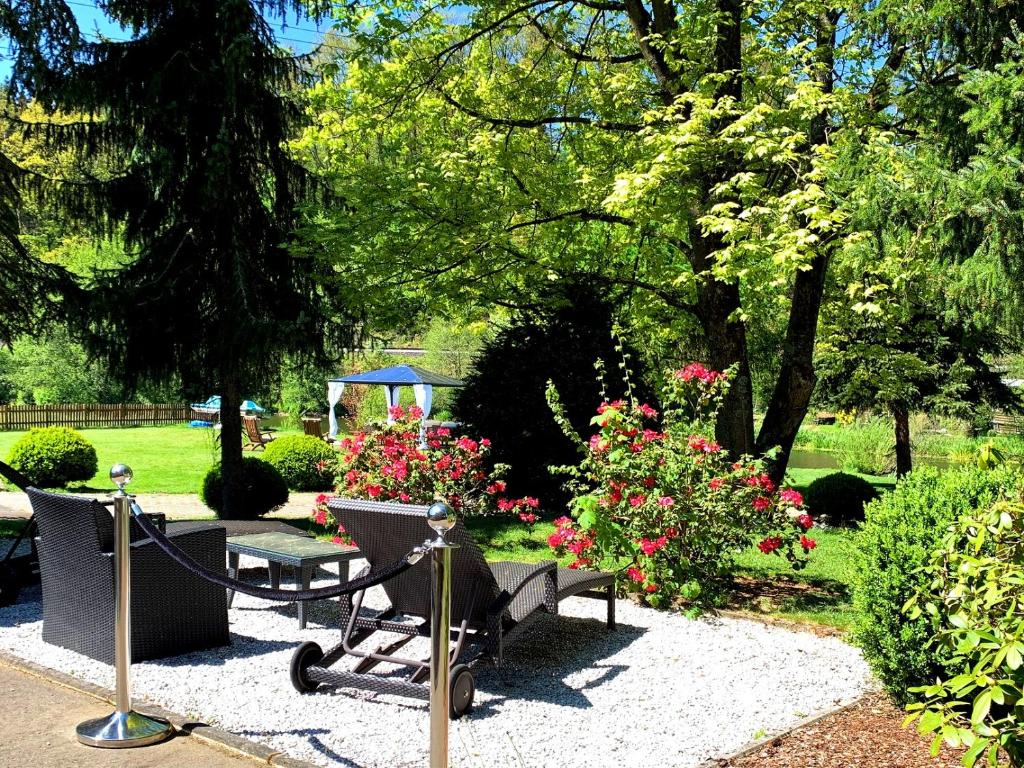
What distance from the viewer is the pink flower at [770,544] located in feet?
21.2

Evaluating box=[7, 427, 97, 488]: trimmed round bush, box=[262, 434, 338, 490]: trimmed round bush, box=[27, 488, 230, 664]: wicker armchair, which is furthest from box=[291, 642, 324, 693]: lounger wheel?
box=[7, 427, 97, 488]: trimmed round bush

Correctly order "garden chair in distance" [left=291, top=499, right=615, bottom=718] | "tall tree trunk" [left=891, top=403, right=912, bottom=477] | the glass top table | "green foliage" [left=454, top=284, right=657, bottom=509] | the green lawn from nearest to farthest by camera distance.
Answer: "garden chair in distance" [left=291, top=499, right=615, bottom=718] → the glass top table → "green foliage" [left=454, top=284, right=657, bottom=509] → the green lawn → "tall tree trunk" [left=891, top=403, right=912, bottom=477]

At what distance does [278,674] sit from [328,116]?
28.8 feet

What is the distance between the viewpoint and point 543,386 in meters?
11.9

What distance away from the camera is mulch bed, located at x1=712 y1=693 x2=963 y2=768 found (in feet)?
12.2

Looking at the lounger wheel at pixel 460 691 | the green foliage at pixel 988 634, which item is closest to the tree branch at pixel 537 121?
the lounger wheel at pixel 460 691

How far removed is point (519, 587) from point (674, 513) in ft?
Result: 6.32

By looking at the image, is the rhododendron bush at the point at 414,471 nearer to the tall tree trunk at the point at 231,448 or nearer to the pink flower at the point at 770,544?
the pink flower at the point at 770,544

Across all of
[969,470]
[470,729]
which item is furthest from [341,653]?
[969,470]

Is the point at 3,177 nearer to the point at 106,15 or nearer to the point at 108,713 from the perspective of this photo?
the point at 106,15

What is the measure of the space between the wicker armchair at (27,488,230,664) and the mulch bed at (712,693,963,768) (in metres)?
3.04

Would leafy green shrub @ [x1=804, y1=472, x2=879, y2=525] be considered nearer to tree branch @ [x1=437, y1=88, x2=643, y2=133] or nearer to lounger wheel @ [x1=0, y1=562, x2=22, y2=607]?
tree branch @ [x1=437, y1=88, x2=643, y2=133]

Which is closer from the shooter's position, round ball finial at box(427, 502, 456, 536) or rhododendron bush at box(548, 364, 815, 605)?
round ball finial at box(427, 502, 456, 536)

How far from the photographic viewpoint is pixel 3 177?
1085 centimetres
